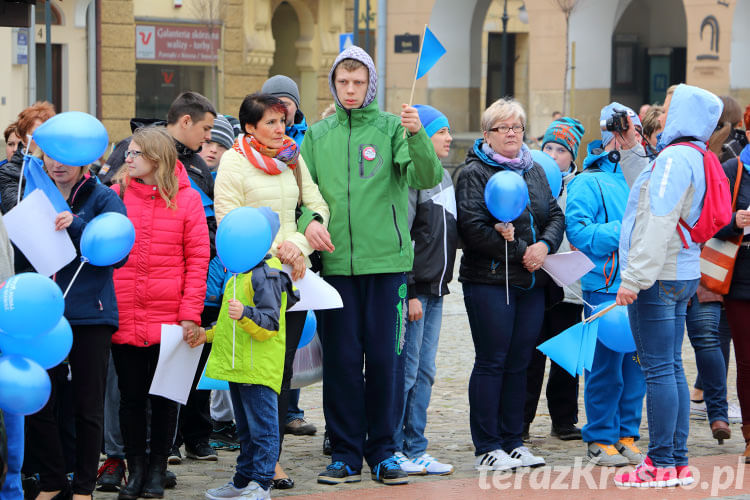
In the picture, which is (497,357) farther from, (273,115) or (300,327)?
(273,115)

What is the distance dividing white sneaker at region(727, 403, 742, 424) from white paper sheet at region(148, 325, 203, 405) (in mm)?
4037

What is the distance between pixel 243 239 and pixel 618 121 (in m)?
2.29

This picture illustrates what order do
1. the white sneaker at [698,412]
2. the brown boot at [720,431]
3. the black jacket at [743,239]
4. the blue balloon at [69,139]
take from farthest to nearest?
the white sneaker at [698,412] < the brown boot at [720,431] < the black jacket at [743,239] < the blue balloon at [69,139]

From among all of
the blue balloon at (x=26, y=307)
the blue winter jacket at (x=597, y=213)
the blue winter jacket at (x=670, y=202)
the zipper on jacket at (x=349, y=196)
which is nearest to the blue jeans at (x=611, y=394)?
the blue winter jacket at (x=597, y=213)

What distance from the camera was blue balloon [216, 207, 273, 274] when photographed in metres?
5.48

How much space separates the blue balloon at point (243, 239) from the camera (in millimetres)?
5477

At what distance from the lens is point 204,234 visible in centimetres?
596

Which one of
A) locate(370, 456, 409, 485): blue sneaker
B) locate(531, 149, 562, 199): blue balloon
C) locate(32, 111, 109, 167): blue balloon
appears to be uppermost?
locate(32, 111, 109, 167): blue balloon

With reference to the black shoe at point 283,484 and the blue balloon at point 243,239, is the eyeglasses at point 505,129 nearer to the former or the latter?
the blue balloon at point 243,239

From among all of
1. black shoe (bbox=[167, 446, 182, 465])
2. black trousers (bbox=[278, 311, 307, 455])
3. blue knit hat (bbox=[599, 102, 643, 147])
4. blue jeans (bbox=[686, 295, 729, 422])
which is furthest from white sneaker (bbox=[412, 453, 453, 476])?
blue knit hat (bbox=[599, 102, 643, 147])

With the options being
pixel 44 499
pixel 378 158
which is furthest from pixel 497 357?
pixel 44 499

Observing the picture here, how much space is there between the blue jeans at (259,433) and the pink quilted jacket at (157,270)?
0.48 meters

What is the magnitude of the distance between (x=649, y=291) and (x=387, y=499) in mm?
1736

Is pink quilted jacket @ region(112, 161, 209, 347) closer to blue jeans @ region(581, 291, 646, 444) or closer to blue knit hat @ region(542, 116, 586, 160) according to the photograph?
blue jeans @ region(581, 291, 646, 444)
